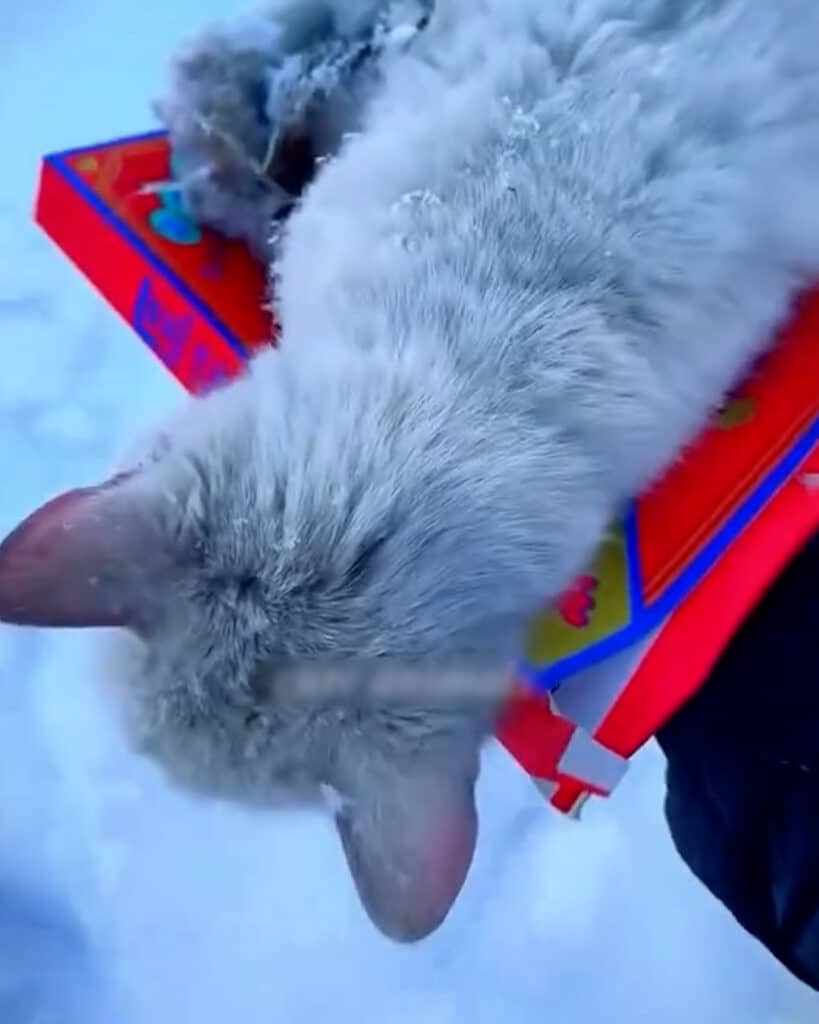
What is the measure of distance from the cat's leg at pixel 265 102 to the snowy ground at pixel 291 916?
405 mm

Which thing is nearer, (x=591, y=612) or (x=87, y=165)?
(x=591, y=612)

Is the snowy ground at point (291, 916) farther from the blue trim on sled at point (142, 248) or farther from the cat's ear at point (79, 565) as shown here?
the cat's ear at point (79, 565)

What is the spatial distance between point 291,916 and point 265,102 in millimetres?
603

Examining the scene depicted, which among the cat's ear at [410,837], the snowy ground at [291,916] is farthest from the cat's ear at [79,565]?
the snowy ground at [291,916]

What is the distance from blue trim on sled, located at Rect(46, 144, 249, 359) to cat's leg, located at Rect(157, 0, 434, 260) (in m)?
0.04

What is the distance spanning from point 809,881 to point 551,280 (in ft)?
1.11

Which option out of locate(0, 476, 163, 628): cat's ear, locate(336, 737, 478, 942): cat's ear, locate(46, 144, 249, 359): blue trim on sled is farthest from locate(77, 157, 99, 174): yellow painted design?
locate(336, 737, 478, 942): cat's ear

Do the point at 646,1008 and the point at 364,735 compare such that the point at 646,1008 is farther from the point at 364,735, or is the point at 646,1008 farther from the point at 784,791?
the point at 364,735

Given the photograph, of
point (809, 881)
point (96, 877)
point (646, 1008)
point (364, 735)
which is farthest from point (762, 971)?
point (364, 735)

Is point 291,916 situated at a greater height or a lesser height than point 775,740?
lesser

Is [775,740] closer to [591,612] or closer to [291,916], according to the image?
[591,612]

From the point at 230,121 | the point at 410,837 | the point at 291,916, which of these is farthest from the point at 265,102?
the point at 291,916

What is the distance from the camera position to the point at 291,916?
1126 millimetres

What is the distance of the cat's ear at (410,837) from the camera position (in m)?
0.62
